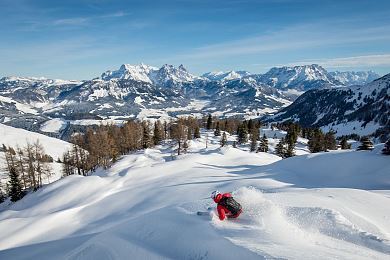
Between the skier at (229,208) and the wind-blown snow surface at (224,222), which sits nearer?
the wind-blown snow surface at (224,222)

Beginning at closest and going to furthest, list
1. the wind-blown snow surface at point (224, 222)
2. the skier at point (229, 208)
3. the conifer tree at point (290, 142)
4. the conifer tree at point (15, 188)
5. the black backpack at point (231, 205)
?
the wind-blown snow surface at point (224, 222)
the skier at point (229, 208)
the black backpack at point (231, 205)
the conifer tree at point (15, 188)
the conifer tree at point (290, 142)

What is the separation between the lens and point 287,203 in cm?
A: 1628

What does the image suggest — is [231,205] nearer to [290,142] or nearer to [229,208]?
[229,208]

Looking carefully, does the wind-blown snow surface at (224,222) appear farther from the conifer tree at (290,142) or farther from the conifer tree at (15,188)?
the conifer tree at (290,142)

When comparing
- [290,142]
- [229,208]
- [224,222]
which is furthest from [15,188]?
[290,142]

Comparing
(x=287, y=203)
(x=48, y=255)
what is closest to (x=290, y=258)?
(x=287, y=203)

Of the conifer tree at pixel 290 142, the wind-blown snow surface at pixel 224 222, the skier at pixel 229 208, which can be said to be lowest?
the conifer tree at pixel 290 142

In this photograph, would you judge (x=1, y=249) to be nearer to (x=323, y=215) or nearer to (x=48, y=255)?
(x=48, y=255)

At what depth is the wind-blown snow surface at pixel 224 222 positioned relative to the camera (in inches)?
431

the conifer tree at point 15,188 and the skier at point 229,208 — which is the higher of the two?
the skier at point 229,208

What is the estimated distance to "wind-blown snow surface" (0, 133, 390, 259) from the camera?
10945mm

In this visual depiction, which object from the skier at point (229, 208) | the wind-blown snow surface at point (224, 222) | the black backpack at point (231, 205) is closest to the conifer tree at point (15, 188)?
the wind-blown snow surface at point (224, 222)

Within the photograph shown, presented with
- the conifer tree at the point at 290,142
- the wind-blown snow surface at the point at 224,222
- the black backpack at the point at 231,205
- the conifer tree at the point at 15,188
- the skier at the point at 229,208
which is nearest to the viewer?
the wind-blown snow surface at the point at 224,222

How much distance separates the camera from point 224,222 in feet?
44.3
